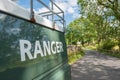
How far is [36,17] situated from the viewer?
12.9ft

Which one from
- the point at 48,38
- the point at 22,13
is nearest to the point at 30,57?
the point at 22,13

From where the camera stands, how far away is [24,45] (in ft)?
10.7

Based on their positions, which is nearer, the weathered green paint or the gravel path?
the weathered green paint

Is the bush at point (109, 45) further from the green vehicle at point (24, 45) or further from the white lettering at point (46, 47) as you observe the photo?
the green vehicle at point (24, 45)

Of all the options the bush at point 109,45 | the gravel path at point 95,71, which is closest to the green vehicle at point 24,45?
the gravel path at point 95,71

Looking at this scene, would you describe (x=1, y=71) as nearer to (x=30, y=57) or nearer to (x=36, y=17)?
(x=30, y=57)

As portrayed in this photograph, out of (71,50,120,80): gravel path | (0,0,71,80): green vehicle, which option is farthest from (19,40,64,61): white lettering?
(71,50,120,80): gravel path

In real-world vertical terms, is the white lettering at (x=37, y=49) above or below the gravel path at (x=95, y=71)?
above

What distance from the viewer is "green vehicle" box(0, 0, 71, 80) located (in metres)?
2.76

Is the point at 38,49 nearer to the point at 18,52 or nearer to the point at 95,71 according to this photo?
the point at 18,52

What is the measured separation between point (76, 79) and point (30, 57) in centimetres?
931

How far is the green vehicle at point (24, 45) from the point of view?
2758mm

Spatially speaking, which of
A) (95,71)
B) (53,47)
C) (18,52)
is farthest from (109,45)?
(18,52)

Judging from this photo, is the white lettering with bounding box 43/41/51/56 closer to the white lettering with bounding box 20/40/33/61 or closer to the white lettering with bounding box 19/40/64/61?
the white lettering with bounding box 19/40/64/61
